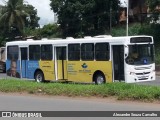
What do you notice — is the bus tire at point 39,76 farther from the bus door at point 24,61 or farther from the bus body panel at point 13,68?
the bus body panel at point 13,68

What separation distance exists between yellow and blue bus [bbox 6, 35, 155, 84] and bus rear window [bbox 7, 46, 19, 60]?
175 millimetres

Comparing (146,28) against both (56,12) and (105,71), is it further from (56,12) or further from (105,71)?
(105,71)

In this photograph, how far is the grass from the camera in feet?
53.9

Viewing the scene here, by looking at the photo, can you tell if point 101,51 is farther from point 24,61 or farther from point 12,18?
point 12,18

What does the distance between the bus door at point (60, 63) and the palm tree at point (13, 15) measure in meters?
37.4

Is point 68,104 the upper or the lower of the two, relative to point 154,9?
lower

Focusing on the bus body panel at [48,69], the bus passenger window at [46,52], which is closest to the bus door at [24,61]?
the bus body panel at [48,69]

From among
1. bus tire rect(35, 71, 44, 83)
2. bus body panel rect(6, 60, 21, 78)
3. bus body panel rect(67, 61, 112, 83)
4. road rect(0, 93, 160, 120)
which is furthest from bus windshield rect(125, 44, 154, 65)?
bus body panel rect(6, 60, 21, 78)

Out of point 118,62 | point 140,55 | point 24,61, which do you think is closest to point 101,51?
point 118,62

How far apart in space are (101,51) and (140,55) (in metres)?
2.08

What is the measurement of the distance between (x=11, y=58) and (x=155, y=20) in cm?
2262

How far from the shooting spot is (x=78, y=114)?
13805 mm

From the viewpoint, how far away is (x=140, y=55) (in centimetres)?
2392

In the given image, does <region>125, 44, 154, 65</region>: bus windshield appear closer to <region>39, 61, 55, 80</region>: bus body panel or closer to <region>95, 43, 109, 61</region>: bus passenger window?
<region>95, 43, 109, 61</region>: bus passenger window
